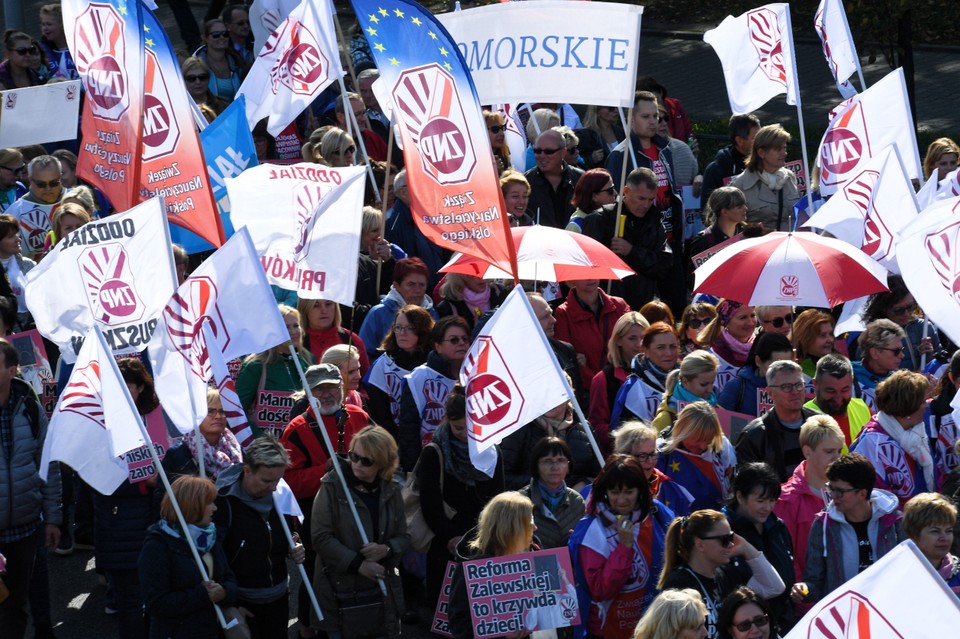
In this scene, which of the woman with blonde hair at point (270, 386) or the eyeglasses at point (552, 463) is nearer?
the eyeglasses at point (552, 463)

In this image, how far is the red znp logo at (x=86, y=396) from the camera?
307 inches

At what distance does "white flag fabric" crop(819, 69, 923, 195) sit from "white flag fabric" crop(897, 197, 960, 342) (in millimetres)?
2570

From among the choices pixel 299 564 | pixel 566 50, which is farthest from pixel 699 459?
pixel 566 50

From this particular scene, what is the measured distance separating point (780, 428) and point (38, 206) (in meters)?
6.30

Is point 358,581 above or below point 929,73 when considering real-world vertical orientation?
above

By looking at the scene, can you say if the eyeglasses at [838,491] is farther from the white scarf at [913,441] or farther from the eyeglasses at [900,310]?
the eyeglasses at [900,310]

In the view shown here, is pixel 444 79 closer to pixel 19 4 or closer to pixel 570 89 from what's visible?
pixel 570 89

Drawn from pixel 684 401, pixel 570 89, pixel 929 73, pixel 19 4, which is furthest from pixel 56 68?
pixel 929 73

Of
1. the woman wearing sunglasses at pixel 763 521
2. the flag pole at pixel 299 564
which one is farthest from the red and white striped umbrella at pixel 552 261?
the woman wearing sunglasses at pixel 763 521

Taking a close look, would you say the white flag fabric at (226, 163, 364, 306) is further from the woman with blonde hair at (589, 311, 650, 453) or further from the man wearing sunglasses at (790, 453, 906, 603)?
the man wearing sunglasses at (790, 453, 906, 603)

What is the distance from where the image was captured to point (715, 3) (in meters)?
23.3

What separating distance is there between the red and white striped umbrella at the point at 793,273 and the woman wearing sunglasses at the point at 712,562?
8.14 ft

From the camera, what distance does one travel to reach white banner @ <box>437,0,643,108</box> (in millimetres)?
10102

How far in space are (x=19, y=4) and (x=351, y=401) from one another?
10.1 m
